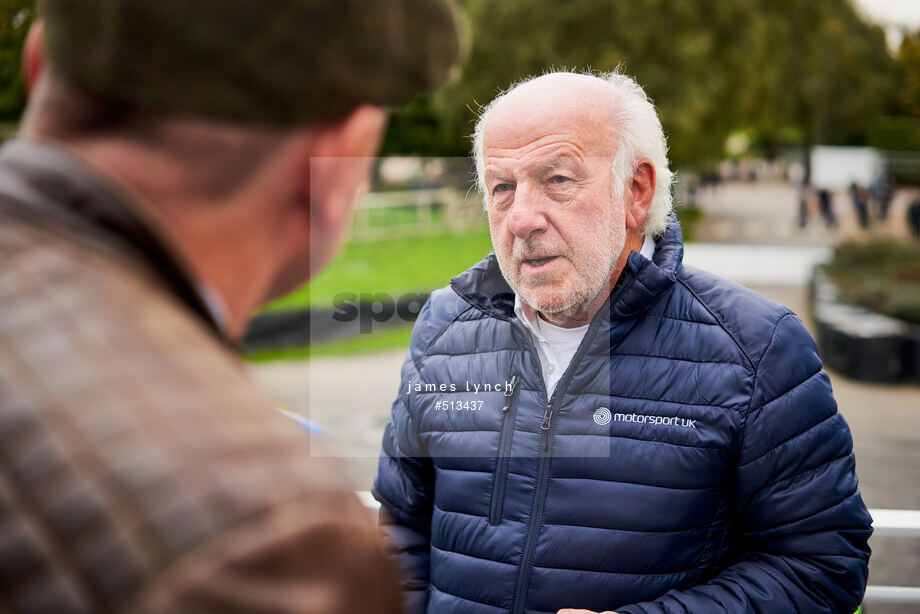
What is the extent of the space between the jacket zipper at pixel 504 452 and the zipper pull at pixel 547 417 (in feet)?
0.22

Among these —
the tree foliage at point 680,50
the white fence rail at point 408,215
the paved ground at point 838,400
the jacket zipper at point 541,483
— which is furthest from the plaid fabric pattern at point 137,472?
the white fence rail at point 408,215

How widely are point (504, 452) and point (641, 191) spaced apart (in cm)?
68

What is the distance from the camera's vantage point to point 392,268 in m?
18.6

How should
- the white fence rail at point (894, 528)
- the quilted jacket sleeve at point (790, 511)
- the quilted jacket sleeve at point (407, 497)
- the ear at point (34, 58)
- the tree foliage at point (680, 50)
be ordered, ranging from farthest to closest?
the tree foliage at point (680, 50)
the white fence rail at point (894, 528)
the quilted jacket sleeve at point (407, 497)
the quilted jacket sleeve at point (790, 511)
the ear at point (34, 58)

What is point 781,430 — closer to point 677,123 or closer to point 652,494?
point 652,494

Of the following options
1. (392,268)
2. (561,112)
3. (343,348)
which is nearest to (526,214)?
(561,112)

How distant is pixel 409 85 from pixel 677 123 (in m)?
20.3

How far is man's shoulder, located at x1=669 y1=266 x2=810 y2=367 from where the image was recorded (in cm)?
194

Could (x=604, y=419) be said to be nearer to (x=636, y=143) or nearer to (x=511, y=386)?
(x=511, y=386)

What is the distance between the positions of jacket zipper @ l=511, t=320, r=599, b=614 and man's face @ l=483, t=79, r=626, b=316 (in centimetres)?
14

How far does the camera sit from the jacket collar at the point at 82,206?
685 millimetres

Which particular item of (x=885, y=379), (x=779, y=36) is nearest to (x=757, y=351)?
(x=885, y=379)

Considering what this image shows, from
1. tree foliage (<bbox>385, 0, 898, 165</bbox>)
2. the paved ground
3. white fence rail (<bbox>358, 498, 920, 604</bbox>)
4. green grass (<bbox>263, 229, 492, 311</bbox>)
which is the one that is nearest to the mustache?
white fence rail (<bbox>358, 498, 920, 604</bbox>)

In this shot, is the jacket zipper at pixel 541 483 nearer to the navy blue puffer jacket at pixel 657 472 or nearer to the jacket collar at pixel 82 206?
the navy blue puffer jacket at pixel 657 472
